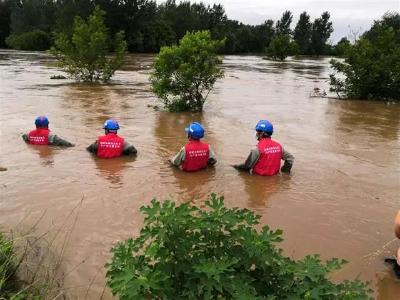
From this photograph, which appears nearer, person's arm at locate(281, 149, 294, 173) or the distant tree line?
person's arm at locate(281, 149, 294, 173)

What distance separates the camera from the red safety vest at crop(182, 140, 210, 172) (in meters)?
7.83

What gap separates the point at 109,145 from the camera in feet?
28.0

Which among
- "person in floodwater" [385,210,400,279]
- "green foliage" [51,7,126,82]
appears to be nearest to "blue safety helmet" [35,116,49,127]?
"person in floodwater" [385,210,400,279]

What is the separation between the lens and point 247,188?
729 cm

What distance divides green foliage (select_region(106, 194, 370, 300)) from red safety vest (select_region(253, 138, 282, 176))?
454cm

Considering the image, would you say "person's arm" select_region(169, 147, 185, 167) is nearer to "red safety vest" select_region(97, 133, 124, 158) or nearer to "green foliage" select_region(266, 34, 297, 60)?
"red safety vest" select_region(97, 133, 124, 158)

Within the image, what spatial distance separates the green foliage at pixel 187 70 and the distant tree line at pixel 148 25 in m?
32.7

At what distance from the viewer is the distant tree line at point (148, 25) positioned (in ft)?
194

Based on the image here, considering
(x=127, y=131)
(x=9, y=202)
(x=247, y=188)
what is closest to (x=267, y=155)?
(x=247, y=188)

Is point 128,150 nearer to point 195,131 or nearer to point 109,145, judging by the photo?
point 109,145

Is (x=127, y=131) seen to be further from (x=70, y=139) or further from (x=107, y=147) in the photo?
(x=107, y=147)

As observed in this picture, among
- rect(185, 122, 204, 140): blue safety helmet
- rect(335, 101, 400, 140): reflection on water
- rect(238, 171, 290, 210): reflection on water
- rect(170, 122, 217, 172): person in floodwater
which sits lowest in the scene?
rect(335, 101, 400, 140): reflection on water

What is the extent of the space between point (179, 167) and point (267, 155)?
1.55 meters

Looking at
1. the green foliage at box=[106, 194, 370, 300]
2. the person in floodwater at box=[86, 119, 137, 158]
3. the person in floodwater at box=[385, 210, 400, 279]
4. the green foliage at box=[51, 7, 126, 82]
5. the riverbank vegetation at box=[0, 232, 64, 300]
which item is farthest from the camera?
the green foliage at box=[51, 7, 126, 82]
